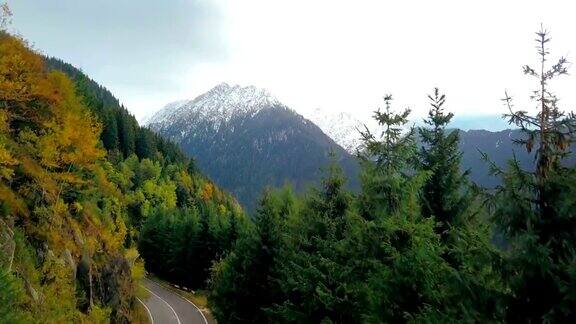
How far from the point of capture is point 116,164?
330 ft

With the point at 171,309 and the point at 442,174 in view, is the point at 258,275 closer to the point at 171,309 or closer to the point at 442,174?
the point at 442,174

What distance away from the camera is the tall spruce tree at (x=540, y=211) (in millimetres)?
6773

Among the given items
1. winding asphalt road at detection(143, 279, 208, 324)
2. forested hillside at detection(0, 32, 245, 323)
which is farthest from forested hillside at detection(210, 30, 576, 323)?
winding asphalt road at detection(143, 279, 208, 324)

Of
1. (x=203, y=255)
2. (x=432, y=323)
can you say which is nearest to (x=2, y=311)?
(x=432, y=323)

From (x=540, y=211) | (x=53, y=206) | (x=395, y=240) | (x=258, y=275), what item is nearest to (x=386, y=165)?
(x=395, y=240)

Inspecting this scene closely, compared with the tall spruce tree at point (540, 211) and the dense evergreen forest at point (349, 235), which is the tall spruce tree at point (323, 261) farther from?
the tall spruce tree at point (540, 211)

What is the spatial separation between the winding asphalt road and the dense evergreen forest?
4.58 m

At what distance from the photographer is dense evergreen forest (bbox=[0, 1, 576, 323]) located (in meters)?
7.20

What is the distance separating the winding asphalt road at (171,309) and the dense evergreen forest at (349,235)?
4584mm

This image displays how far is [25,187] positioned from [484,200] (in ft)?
86.1

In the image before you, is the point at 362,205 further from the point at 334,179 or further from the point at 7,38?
the point at 7,38

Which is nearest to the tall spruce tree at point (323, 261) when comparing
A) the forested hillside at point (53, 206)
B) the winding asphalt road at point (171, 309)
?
the forested hillside at point (53, 206)

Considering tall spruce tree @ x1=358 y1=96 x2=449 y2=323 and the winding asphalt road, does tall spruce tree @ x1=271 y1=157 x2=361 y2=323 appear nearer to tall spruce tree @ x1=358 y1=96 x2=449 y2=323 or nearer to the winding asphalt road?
tall spruce tree @ x1=358 y1=96 x2=449 y2=323

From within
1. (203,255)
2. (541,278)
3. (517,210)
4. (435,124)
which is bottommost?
(203,255)
